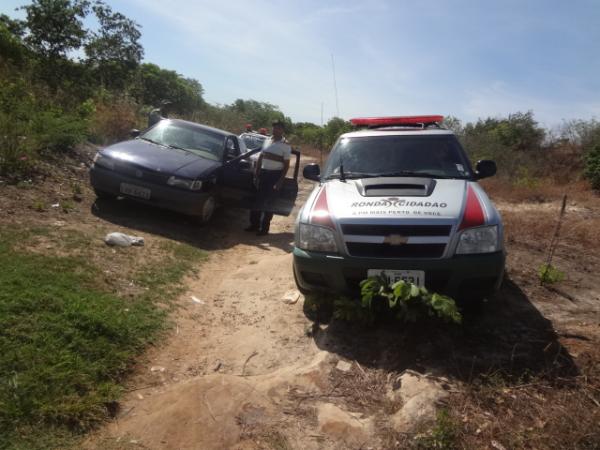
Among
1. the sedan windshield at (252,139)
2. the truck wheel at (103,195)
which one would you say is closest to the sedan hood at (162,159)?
the truck wheel at (103,195)

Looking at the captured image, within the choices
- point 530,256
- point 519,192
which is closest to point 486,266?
point 530,256

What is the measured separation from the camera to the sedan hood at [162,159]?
6605 millimetres

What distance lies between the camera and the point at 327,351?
136 inches

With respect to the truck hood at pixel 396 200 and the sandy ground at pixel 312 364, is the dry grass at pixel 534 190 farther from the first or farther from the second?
the truck hood at pixel 396 200

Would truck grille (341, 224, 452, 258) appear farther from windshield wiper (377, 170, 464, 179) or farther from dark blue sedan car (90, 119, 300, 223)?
dark blue sedan car (90, 119, 300, 223)

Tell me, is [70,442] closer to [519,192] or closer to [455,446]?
[455,446]

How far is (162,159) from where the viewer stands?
22.5 feet

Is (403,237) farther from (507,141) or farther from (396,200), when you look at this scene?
(507,141)

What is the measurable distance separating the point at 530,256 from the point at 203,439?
512 centimetres

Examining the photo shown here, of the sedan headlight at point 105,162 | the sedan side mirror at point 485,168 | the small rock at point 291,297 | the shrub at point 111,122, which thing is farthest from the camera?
the shrub at point 111,122

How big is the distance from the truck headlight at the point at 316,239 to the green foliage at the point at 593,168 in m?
13.8

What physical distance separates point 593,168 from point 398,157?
43.1 feet

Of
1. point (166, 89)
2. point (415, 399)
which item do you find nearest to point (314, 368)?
point (415, 399)

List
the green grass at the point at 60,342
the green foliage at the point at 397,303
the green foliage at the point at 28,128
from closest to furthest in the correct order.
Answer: the green grass at the point at 60,342 < the green foliage at the point at 397,303 < the green foliage at the point at 28,128
